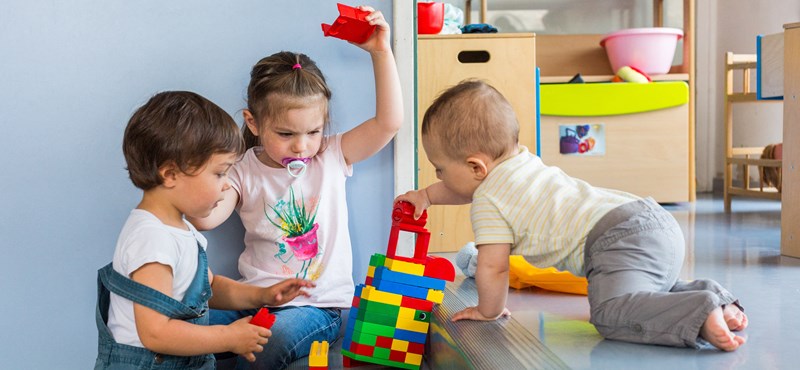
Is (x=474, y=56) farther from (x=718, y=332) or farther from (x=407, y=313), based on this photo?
(x=718, y=332)

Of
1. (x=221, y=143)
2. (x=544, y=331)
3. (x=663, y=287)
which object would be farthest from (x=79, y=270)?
(x=663, y=287)

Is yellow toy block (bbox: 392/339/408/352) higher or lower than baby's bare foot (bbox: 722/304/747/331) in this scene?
lower

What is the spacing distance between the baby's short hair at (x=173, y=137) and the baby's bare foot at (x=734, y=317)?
2.38ft

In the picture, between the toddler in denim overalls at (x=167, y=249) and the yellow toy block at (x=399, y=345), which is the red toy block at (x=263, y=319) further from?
the yellow toy block at (x=399, y=345)

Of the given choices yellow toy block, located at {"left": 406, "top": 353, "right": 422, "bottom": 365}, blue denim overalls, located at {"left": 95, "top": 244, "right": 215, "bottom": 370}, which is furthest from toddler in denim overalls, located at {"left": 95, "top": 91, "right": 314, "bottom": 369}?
yellow toy block, located at {"left": 406, "top": 353, "right": 422, "bottom": 365}

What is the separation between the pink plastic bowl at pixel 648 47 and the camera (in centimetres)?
346

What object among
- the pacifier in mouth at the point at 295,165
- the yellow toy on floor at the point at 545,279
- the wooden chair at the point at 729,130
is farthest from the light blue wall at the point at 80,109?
the wooden chair at the point at 729,130

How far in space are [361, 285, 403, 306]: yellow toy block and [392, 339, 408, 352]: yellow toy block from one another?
6 cm

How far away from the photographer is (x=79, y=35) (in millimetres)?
1410

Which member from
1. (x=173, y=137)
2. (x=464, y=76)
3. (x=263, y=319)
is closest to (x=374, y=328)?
(x=263, y=319)

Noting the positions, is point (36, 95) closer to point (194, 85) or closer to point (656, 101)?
point (194, 85)

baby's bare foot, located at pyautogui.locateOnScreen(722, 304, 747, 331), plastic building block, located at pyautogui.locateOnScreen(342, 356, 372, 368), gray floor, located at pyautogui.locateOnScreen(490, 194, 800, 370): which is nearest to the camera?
gray floor, located at pyautogui.locateOnScreen(490, 194, 800, 370)

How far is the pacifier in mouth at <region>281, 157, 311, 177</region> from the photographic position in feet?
4.70

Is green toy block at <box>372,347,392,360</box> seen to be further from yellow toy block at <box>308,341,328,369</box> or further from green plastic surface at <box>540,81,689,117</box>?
green plastic surface at <box>540,81,689,117</box>
